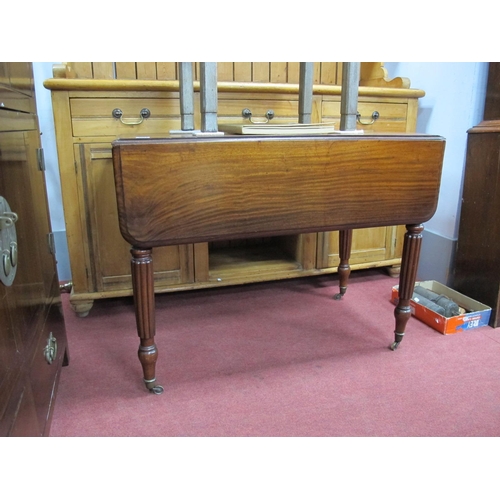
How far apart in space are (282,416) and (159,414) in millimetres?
331

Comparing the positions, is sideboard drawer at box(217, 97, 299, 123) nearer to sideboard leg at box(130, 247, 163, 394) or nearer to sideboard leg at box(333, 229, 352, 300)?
sideboard leg at box(333, 229, 352, 300)

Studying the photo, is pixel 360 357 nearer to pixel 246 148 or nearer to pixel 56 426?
pixel 246 148

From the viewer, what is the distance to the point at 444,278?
2.09 metres

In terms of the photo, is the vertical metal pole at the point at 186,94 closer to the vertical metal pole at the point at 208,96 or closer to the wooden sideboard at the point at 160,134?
the vertical metal pole at the point at 208,96

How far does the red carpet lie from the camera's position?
114 cm

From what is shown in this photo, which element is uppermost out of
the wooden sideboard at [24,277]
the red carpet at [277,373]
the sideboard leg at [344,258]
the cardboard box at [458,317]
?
the wooden sideboard at [24,277]

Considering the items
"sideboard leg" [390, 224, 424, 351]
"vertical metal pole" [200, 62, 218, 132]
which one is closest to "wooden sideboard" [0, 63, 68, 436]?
"vertical metal pole" [200, 62, 218, 132]

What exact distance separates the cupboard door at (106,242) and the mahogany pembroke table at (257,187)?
60cm

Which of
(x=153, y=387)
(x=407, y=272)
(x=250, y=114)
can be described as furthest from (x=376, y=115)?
(x=153, y=387)

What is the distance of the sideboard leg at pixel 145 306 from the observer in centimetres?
117

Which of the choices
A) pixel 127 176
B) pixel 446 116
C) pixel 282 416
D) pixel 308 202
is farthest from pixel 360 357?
pixel 446 116

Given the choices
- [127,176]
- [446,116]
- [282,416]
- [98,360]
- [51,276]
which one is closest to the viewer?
[127,176]

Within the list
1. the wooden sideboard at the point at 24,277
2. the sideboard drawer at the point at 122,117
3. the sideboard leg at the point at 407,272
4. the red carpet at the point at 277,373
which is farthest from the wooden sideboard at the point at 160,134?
the sideboard leg at the point at 407,272

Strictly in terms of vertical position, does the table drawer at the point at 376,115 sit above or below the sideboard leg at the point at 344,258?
above
